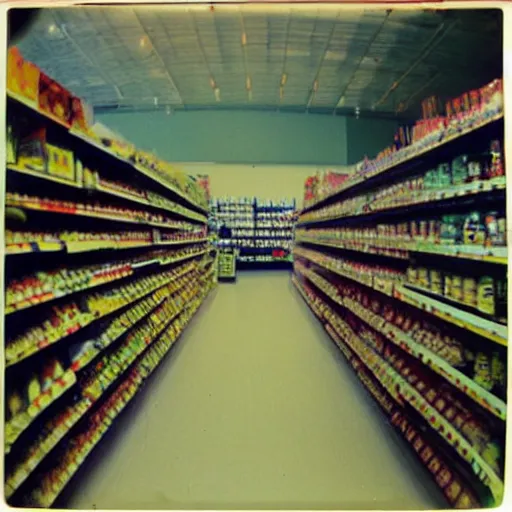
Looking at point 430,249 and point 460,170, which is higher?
point 460,170

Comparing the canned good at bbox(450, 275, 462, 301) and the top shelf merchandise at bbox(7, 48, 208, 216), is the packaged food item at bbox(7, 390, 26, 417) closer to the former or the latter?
the top shelf merchandise at bbox(7, 48, 208, 216)

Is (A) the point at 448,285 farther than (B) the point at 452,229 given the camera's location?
Yes

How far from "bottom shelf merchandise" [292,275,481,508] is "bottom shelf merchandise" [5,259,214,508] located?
1.31 metres

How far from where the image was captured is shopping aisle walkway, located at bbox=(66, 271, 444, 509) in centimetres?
149

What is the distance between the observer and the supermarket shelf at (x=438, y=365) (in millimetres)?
1342

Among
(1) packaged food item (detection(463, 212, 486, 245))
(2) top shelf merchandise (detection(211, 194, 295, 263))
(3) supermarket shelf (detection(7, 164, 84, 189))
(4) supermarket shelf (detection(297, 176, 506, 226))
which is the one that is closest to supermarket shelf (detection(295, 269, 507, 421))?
(1) packaged food item (detection(463, 212, 486, 245))

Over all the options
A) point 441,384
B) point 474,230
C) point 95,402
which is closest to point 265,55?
point 474,230

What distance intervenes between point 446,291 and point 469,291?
167 mm

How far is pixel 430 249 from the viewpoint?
1753mm

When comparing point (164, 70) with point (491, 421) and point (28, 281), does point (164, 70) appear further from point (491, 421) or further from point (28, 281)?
point (491, 421)

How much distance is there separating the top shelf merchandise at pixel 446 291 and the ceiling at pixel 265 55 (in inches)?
7.7

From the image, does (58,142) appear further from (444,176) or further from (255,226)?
(444,176)

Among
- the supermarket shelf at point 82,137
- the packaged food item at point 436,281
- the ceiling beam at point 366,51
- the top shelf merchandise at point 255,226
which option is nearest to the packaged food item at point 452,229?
the packaged food item at point 436,281

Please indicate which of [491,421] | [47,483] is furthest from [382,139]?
[47,483]
